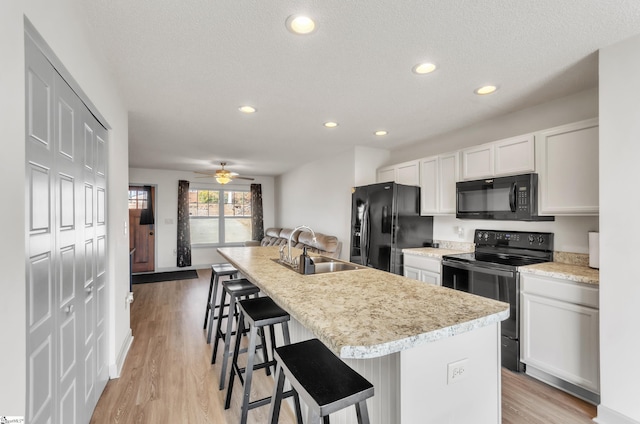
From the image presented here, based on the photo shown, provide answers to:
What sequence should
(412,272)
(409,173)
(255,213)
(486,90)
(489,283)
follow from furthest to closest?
(255,213), (409,173), (412,272), (489,283), (486,90)

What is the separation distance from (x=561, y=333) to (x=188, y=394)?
2.83 m

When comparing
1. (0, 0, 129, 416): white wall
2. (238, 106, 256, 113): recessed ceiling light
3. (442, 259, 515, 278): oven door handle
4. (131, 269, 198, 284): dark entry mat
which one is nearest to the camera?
(0, 0, 129, 416): white wall

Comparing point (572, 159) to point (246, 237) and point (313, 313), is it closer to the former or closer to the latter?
point (313, 313)

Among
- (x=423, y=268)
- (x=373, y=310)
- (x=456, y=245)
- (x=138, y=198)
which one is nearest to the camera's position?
(x=373, y=310)

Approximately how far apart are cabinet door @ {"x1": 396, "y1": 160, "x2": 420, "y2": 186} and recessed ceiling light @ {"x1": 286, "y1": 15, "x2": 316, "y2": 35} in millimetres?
2537

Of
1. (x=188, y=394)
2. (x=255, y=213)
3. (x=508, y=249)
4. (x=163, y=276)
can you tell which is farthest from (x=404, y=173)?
(x=163, y=276)

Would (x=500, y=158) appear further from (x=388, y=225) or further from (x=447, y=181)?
(x=388, y=225)

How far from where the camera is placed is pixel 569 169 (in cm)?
233

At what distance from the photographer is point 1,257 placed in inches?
32.2

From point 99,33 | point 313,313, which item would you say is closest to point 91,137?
point 99,33

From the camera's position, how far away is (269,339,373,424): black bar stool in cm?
103

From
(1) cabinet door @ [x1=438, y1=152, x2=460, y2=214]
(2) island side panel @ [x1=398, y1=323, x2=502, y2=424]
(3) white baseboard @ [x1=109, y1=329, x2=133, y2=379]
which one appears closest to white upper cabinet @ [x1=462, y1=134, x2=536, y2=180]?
(1) cabinet door @ [x1=438, y1=152, x2=460, y2=214]

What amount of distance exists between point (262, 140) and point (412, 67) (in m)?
2.55

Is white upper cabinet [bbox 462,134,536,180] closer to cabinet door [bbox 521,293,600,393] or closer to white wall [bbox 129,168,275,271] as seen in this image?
cabinet door [bbox 521,293,600,393]
